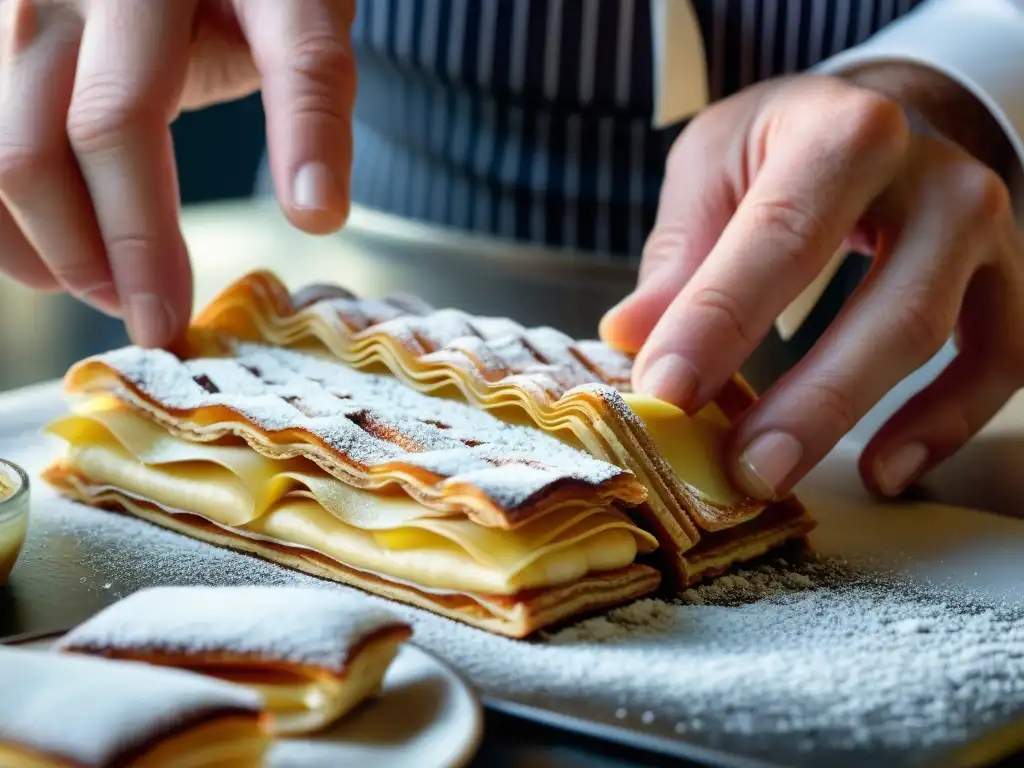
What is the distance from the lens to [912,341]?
155cm

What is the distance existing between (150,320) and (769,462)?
0.78m

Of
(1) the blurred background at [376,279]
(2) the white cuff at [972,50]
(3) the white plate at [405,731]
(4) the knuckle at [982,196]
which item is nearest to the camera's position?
(3) the white plate at [405,731]

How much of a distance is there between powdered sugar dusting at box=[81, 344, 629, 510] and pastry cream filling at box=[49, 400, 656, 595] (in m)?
0.05

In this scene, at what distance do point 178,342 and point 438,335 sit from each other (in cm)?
34

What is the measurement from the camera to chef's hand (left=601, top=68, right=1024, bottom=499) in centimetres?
146

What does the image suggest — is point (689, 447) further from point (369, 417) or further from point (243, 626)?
point (243, 626)

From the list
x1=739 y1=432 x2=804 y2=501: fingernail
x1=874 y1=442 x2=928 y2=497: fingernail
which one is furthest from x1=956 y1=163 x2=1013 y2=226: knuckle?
x1=739 y1=432 x2=804 y2=501: fingernail

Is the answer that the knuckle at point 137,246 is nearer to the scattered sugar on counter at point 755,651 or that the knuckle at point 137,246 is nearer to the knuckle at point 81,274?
the knuckle at point 81,274

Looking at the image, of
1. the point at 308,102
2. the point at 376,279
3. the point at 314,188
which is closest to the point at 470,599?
the point at 314,188

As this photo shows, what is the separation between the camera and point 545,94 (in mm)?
2523

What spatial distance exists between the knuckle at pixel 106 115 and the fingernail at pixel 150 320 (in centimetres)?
19

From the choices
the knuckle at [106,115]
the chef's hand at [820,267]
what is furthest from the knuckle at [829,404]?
the knuckle at [106,115]

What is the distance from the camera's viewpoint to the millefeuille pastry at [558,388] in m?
1.32

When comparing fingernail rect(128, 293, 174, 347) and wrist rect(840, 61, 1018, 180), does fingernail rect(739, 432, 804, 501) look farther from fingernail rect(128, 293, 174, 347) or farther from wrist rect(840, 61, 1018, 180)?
wrist rect(840, 61, 1018, 180)
